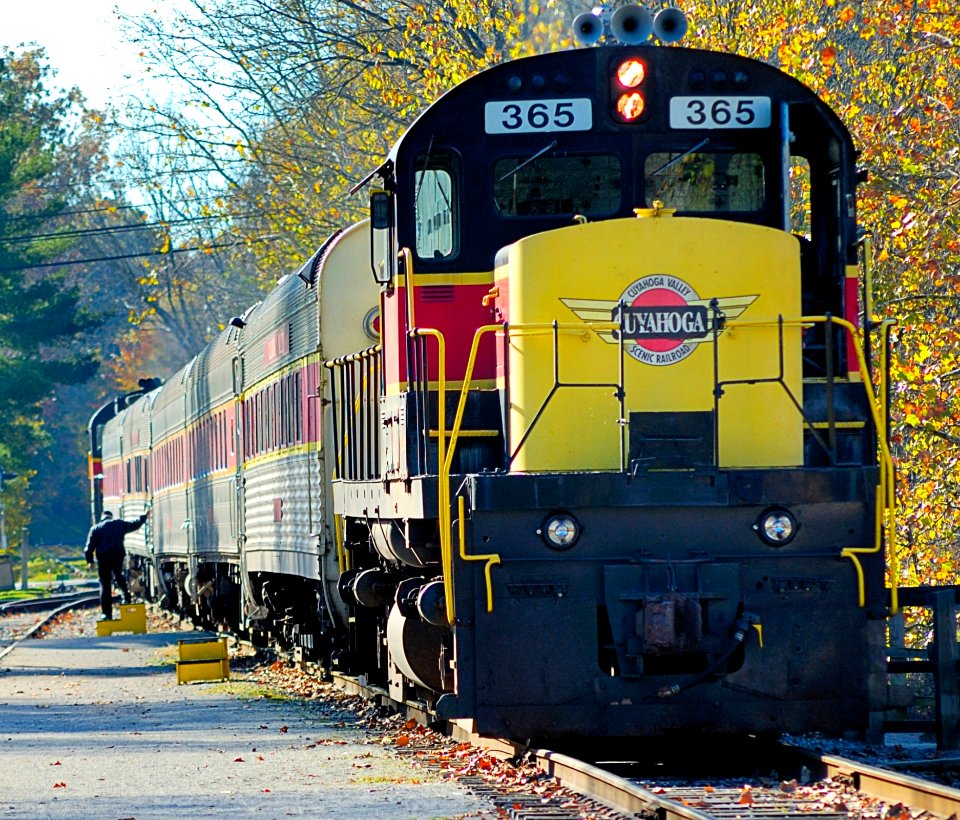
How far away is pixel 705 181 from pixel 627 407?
1.53 meters

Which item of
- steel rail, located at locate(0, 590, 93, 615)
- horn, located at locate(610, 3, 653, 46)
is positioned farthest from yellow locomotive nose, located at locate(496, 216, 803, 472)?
steel rail, located at locate(0, 590, 93, 615)

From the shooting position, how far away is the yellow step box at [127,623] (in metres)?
24.7

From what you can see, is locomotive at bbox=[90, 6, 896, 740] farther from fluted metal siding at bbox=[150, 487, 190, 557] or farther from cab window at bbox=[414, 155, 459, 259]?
fluted metal siding at bbox=[150, 487, 190, 557]

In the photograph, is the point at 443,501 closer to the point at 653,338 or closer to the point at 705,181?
the point at 653,338

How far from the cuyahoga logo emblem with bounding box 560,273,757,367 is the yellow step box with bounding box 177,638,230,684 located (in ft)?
29.3


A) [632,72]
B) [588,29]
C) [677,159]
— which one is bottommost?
[677,159]

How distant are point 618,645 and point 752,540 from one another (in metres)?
0.87

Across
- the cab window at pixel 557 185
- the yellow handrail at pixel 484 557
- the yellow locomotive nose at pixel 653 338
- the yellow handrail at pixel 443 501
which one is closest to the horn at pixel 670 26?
the cab window at pixel 557 185

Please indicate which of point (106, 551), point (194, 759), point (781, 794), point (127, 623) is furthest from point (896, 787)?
point (106, 551)

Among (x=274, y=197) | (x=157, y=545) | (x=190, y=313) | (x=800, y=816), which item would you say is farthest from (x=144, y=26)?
(x=190, y=313)

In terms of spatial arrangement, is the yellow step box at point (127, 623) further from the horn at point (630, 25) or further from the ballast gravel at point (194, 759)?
the horn at point (630, 25)

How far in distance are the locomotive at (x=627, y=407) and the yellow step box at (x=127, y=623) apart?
1438cm

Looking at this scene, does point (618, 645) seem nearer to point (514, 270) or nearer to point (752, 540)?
point (752, 540)

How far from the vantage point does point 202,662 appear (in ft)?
53.8
